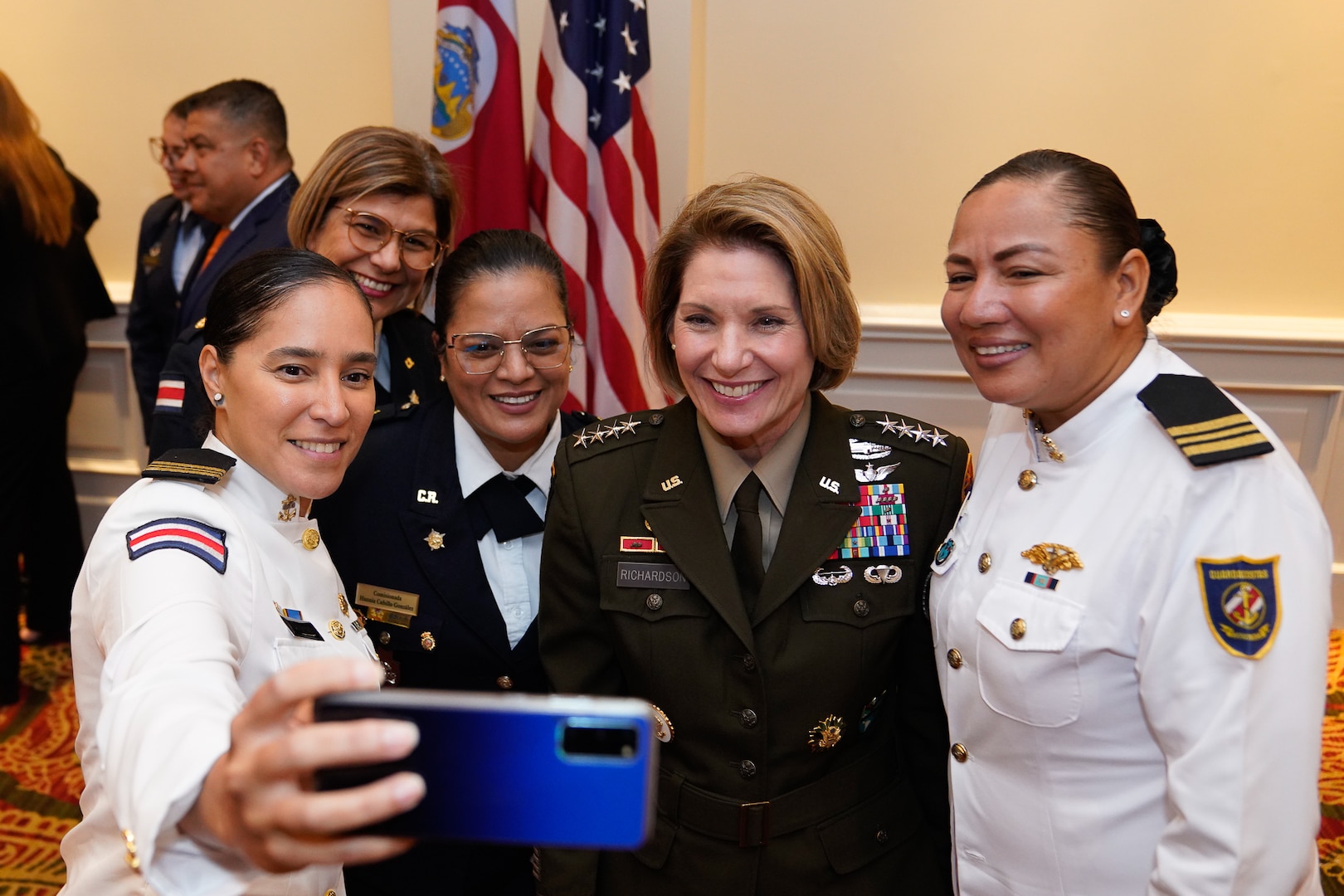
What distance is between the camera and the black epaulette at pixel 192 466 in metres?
1.37

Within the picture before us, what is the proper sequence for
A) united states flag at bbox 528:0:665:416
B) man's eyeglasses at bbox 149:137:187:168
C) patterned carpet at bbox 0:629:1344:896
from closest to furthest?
patterned carpet at bbox 0:629:1344:896 < united states flag at bbox 528:0:665:416 < man's eyeglasses at bbox 149:137:187:168

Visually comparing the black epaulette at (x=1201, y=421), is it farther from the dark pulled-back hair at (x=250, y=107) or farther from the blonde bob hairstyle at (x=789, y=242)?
the dark pulled-back hair at (x=250, y=107)

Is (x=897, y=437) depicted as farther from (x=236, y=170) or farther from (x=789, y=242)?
(x=236, y=170)

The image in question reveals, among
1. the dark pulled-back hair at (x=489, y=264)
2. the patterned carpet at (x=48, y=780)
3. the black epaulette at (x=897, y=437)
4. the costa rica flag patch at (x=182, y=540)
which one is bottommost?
the patterned carpet at (x=48, y=780)

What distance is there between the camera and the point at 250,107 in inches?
136

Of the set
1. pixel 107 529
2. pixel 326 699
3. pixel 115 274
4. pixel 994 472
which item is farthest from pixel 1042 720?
pixel 115 274

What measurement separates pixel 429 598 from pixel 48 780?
2.20 metres

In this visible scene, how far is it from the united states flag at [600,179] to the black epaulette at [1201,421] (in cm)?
190

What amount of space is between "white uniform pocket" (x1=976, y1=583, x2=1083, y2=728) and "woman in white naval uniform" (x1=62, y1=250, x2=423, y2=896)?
942mm

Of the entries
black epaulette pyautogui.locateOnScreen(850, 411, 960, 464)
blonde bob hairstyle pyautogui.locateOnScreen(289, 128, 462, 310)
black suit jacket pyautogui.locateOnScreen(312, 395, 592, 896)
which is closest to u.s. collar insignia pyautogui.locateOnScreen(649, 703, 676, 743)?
black suit jacket pyautogui.locateOnScreen(312, 395, 592, 896)

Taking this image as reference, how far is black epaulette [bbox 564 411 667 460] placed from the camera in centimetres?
182

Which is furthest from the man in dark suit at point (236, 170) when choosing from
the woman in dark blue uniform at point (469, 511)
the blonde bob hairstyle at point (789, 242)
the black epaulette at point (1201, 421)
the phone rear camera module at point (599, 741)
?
the phone rear camera module at point (599, 741)

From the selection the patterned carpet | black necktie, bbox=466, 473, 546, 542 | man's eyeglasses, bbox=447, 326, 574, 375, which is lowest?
the patterned carpet

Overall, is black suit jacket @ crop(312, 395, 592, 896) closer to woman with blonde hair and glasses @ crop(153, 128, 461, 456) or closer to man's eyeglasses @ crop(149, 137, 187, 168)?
woman with blonde hair and glasses @ crop(153, 128, 461, 456)
